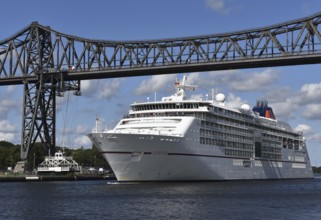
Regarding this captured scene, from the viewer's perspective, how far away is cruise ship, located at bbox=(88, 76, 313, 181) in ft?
236

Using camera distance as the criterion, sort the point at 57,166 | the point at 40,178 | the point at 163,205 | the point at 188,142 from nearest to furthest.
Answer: the point at 163,205 → the point at 188,142 → the point at 40,178 → the point at 57,166

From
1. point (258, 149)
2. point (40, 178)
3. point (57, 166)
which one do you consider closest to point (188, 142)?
point (258, 149)

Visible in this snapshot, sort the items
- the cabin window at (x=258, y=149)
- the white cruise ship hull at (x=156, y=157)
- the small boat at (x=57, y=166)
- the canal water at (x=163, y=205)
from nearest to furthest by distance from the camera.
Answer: the canal water at (x=163, y=205)
the white cruise ship hull at (x=156, y=157)
the cabin window at (x=258, y=149)
the small boat at (x=57, y=166)

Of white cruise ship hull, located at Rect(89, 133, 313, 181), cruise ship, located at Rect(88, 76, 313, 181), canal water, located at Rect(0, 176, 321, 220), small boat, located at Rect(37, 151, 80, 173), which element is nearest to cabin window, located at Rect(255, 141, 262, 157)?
cruise ship, located at Rect(88, 76, 313, 181)

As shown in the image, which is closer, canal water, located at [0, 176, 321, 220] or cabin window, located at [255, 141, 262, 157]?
canal water, located at [0, 176, 321, 220]

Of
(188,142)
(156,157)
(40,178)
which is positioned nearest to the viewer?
(156,157)

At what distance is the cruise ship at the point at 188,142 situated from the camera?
236ft

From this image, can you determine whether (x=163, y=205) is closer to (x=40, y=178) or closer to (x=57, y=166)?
(x=40, y=178)

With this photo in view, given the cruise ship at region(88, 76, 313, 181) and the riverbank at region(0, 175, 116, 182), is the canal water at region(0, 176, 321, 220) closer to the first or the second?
the cruise ship at region(88, 76, 313, 181)

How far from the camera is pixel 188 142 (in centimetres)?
7688

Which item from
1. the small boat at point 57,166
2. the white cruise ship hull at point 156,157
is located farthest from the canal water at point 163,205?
the small boat at point 57,166

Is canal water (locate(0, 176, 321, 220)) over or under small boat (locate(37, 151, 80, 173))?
under

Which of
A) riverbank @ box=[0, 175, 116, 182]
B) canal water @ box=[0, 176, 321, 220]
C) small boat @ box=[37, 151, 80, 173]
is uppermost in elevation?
small boat @ box=[37, 151, 80, 173]

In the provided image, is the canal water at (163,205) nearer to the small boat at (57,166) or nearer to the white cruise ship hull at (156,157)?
the white cruise ship hull at (156,157)
